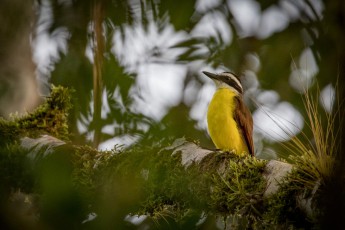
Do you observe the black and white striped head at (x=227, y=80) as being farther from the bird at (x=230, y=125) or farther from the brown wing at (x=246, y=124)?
the brown wing at (x=246, y=124)

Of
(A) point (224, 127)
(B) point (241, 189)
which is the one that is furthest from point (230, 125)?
(B) point (241, 189)

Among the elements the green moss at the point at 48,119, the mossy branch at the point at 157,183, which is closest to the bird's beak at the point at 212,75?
the green moss at the point at 48,119

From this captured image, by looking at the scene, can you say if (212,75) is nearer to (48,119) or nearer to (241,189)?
(48,119)

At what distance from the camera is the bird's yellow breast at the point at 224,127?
218 inches

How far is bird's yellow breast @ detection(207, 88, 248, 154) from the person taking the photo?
218 inches

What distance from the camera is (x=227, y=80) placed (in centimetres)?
640

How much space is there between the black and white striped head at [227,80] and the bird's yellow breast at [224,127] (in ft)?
1.96

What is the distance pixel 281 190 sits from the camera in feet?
8.09

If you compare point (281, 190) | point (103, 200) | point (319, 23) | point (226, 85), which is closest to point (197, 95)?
point (226, 85)

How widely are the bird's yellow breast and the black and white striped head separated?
60 centimetres

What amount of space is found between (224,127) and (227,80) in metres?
1.04

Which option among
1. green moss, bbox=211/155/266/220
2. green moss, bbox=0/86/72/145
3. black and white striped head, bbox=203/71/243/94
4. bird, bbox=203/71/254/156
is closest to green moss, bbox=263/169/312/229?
green moss, bbox=211/155/266/220

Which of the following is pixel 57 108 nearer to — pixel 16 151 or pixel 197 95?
pixel 16 151

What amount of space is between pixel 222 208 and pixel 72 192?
1.38 meters
